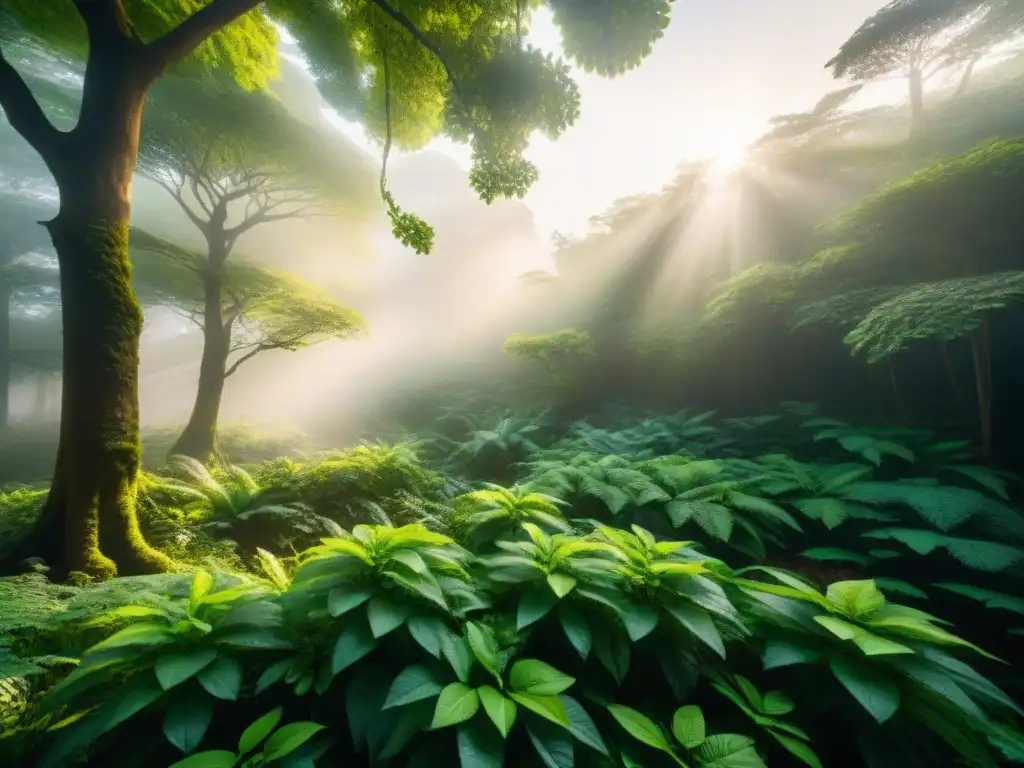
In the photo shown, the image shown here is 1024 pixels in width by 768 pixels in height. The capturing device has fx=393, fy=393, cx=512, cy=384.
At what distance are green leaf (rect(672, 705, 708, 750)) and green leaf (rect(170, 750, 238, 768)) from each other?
147cm

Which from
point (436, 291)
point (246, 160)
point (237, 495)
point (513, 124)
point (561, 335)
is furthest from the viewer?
point (436, 291)

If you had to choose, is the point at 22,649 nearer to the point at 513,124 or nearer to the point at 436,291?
the point at 513,124

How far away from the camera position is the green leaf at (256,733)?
1234 millimetres

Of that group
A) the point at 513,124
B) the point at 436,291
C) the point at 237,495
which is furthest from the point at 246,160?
the point at 436,291

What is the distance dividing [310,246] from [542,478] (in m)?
20.0

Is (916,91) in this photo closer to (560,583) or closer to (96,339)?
(560,583)

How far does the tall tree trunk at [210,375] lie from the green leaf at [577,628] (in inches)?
347

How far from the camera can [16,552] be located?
320cm

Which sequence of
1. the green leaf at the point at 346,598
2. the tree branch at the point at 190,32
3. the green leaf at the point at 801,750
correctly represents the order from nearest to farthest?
the green leaf at the point at 801,750 → the green leaf at the point at 346,598 → the tree branch at the point at 190,32

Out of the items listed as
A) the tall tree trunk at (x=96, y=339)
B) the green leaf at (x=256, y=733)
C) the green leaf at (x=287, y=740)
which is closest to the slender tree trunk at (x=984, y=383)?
the green leaf at (x=287, y=740)

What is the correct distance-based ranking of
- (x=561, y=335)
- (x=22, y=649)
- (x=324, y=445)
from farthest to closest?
1. (x=324, y=445)
2. (x=561, y=335)
3. (x=22, y=649)

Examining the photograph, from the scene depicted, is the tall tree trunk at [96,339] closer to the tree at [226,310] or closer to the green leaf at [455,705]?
the green leaf at [455,705]

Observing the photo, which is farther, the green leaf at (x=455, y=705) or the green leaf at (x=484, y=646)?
the green leaf at (x=484, y=646)

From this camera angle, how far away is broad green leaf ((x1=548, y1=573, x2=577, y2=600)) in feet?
5.35
